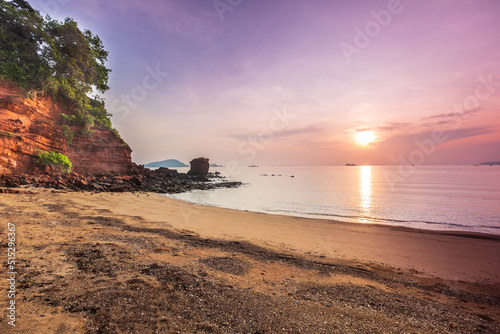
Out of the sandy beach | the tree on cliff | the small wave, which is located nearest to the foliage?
the tree on cliff

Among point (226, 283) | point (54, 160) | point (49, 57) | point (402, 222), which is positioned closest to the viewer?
point (226, 283)

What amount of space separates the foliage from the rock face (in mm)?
542

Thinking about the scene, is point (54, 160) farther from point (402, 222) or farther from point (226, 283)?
point (402, 222)

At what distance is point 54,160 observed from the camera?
2038 cm

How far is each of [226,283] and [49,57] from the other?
33.2 m

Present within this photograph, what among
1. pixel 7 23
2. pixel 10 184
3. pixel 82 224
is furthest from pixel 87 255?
pixel 7 23

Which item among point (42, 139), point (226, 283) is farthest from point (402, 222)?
point (42, 139)

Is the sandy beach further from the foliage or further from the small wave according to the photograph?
the foliage

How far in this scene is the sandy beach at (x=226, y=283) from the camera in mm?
3350

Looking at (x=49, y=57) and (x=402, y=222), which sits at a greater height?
(x=49, y=57)

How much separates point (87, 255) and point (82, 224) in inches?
166

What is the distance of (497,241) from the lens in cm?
1112

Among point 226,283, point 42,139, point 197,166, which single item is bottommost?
point 226,283

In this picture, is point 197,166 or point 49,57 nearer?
point 49,57
